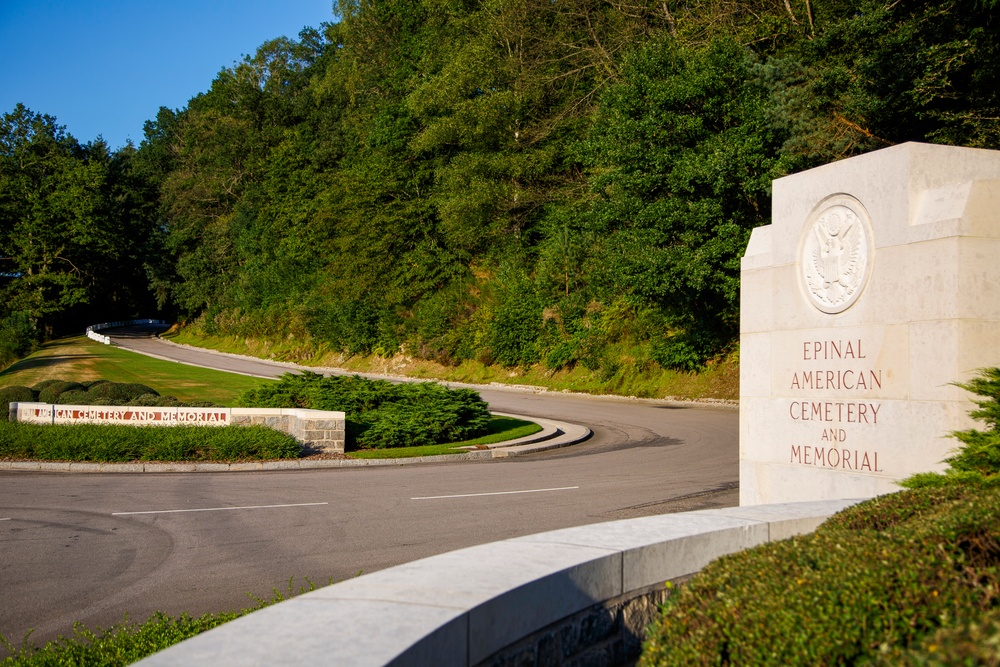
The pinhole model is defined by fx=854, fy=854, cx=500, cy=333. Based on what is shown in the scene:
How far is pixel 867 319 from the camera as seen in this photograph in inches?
342

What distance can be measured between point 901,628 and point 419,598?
2.01 meters

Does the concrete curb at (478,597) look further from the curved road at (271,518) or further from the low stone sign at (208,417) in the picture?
the low stone sign at (208,417)

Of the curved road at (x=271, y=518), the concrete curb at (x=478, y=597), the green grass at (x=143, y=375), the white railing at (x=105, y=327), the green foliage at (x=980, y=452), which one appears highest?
the white railing at (x=105, y=327)

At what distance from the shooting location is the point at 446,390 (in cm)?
2253

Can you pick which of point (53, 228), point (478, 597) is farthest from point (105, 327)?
point (478, 597)

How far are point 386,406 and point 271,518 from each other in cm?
1089

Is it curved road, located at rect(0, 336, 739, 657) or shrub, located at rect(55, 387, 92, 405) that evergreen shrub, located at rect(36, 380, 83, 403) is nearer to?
shrub, located at rect(55, 387, 92, 405)

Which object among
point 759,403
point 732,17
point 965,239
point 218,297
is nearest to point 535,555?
point 965,239

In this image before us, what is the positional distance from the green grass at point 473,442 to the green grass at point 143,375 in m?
10.7

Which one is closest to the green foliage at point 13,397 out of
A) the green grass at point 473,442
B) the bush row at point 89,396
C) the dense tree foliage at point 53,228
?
the bush row at point 89,396

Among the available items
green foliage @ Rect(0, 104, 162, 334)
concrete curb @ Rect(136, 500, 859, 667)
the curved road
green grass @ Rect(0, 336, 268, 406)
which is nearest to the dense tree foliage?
green foliage @ Rect(0, 104, 162, 334)

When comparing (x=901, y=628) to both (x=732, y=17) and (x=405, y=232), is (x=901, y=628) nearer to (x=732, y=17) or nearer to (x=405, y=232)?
(x=732, y=17)

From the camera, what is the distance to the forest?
24297 millimetres

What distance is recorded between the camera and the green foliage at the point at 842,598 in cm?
340
